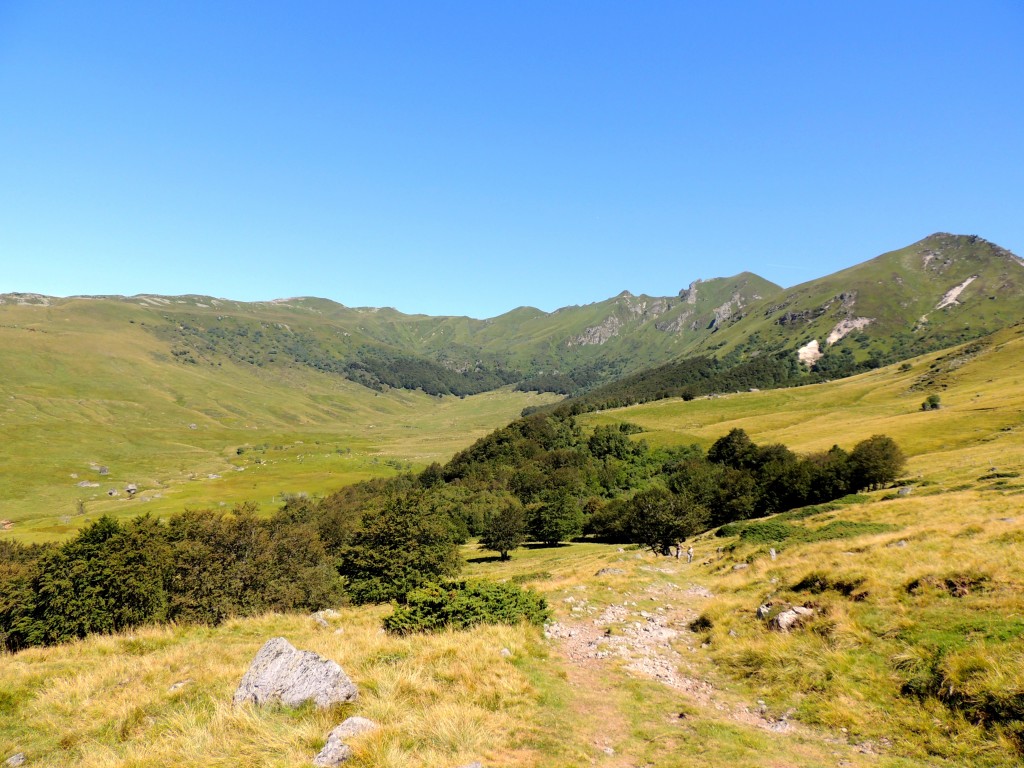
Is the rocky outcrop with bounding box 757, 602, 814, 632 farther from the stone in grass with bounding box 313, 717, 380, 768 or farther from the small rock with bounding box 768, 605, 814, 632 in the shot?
the stone in grass with bounding box 313, 717, 380, 768

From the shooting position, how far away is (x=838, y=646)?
15.8 metres

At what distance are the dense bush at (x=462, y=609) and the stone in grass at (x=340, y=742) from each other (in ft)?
26.2

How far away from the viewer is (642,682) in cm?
1620

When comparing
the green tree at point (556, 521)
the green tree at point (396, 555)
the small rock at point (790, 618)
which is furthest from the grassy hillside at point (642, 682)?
the green tree at point (556, 521)

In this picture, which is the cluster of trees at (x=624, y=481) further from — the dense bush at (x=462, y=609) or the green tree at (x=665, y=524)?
the dense bush at (x=462, y=609)

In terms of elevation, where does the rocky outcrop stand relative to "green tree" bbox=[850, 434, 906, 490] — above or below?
above

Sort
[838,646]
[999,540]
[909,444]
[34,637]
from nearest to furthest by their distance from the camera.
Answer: [838,646] < [999,540] < [34,637] < [909,444]

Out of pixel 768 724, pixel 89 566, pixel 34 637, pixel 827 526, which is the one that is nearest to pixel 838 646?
pixel 768 724

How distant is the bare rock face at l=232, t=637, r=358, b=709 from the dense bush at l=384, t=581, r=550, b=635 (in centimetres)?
635

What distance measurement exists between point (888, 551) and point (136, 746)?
2720 cm

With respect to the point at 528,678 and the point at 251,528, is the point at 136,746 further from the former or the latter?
the point at 251,528

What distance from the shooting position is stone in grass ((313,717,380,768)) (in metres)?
9.82

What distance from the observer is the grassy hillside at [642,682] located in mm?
11016

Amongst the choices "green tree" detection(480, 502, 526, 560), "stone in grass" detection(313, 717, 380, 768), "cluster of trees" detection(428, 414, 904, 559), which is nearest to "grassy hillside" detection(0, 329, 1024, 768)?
"stone in grass" detection(313, 717, 380, 768)
